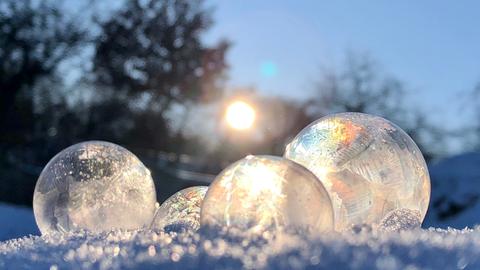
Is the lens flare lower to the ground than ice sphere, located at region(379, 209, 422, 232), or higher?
lower

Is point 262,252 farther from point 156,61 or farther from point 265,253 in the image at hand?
point 156,61

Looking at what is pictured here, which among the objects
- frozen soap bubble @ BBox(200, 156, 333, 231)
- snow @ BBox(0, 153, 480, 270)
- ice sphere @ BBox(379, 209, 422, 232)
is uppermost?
frozen soap bubble @ BBox(200, 156, 333, 231)

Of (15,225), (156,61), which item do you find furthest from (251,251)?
(156,61)

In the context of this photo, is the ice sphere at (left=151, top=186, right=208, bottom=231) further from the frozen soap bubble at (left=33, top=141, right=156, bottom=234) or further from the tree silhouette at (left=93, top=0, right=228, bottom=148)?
the tree silhouette at (left=93, top=0, right=228, bottom=148)

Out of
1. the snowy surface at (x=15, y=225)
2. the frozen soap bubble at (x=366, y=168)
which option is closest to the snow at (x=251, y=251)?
the frozen soap bubble at (x=366, y=168)

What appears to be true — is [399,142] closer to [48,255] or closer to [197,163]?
[48,255]

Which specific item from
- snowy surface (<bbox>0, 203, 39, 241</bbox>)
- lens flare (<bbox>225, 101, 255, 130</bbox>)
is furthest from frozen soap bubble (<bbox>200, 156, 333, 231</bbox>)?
lens flare (<bbox>225, 101, 255, 130</bbox>)
